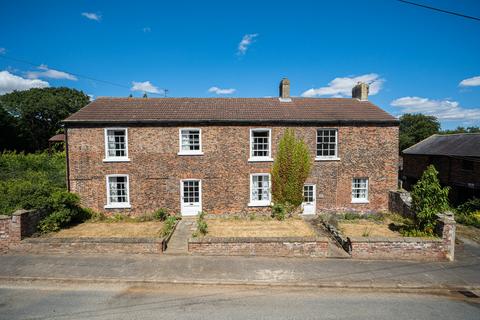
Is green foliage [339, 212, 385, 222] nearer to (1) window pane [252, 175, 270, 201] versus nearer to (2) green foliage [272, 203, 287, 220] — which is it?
(2) green foliage [272, 203, 287, 220]

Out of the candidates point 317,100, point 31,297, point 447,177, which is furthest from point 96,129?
point 447,177

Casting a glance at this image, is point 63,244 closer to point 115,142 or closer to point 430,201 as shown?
point 115,142

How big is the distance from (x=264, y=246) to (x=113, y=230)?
28.2 feet

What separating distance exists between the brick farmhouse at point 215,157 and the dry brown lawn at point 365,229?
214 centimetres

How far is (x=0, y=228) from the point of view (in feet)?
34.2

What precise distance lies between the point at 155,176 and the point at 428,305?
14761 millimetres

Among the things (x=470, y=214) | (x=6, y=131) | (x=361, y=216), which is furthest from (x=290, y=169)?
(x=6, y=131)

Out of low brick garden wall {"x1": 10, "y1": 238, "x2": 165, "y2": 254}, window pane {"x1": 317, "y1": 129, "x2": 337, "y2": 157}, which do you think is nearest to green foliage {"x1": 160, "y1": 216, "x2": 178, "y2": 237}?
low brick garden wall {"x1": 10, "y1": 238, "x2": 165, "y2": 254}

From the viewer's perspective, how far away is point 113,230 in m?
13.4

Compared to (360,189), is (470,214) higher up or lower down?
lower down

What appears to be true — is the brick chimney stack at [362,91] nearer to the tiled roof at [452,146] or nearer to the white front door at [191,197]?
the tiled roof at [452,146]

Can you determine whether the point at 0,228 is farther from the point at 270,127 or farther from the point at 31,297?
the point at 270,127

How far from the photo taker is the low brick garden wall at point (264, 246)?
33.7ft

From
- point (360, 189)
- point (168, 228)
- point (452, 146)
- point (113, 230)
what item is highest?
point (452, 146)
